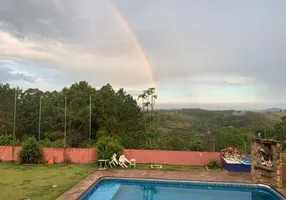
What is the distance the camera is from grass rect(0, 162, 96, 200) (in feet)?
28.6

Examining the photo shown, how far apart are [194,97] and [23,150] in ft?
59.6

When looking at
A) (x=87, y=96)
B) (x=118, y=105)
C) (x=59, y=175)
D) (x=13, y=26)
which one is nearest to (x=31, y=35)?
(x=13, y=26)

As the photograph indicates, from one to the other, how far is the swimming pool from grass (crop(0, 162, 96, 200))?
1.16 metres

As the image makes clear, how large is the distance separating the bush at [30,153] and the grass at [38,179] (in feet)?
1.70

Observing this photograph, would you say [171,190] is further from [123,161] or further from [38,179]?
[38,179]

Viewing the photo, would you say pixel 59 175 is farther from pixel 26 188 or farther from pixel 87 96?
pixel 87 96

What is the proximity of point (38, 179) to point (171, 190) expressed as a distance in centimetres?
546

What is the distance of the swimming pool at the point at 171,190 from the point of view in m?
9.73

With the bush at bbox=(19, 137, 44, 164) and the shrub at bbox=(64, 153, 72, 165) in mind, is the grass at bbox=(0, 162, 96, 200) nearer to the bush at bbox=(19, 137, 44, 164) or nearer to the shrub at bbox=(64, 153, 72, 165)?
the bush at bbox=(19, 137, 44, 164)

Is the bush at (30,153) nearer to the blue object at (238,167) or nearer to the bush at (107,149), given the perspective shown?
the bush at (107,149)

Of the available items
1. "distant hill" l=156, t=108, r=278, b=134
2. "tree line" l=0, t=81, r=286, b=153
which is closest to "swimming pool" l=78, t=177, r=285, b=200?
"tree line" l=0, t=81, r=286, b=153

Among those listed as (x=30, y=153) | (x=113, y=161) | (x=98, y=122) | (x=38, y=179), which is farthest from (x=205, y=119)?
(x=38, y=179)

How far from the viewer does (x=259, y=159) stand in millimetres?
11023

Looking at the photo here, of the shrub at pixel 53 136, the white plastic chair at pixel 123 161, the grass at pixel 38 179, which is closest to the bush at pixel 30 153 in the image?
the grass at pixel 38 179
